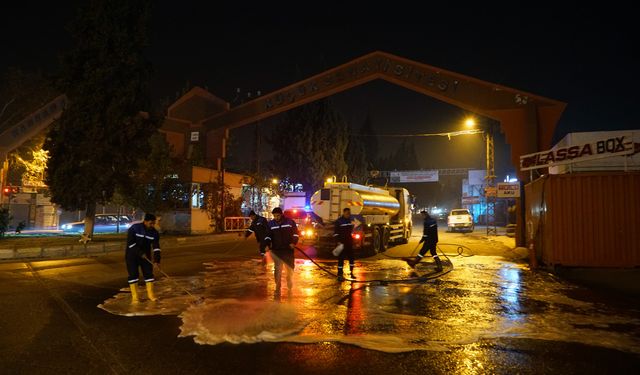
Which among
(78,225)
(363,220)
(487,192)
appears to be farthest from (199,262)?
(78,225)

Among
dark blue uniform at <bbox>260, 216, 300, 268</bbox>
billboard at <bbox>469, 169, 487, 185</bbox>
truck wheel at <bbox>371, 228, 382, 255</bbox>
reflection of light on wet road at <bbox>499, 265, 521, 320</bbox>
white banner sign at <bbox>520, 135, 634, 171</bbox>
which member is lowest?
reflection of light on wet road at <bbox>499, 265, 521, 320</bbox>

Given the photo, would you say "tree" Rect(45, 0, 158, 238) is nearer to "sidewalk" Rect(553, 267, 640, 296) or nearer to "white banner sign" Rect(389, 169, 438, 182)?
"sidewalk" Rect(553, 267, 640, 296)

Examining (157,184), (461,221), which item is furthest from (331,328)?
(461,221)

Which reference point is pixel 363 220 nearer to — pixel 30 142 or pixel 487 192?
pixel 487 192

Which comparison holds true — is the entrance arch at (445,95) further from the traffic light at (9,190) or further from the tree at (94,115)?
the traffic light at (9,190)

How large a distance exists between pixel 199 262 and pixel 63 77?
1135 cm

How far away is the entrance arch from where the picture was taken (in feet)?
61.8

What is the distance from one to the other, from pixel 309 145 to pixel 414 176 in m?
30.3

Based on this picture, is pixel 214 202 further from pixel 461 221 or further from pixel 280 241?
pixel 280 241

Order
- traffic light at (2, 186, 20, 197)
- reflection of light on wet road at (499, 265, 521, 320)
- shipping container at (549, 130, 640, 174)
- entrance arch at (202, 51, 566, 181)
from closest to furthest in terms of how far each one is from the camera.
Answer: reflection of light on wet road at (499, 265, 521, 320)
shipping container at (549, 130, 640, 174)
entrance arch at (202, 51, 566, 181)
traffic light at (2, 186, 20, 197)

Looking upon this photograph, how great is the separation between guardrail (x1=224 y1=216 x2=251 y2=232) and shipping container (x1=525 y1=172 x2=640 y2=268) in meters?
20.5

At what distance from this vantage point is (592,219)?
1105 cm

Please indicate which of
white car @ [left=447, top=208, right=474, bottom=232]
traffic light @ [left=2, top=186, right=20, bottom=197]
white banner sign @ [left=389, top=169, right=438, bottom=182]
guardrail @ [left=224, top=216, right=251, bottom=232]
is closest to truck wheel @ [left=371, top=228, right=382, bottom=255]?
guardrail @ [left=224, top=216, right=251, bottom=232]

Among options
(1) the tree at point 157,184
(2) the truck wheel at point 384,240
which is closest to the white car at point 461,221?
(2) the truck wheel at point 384,240
